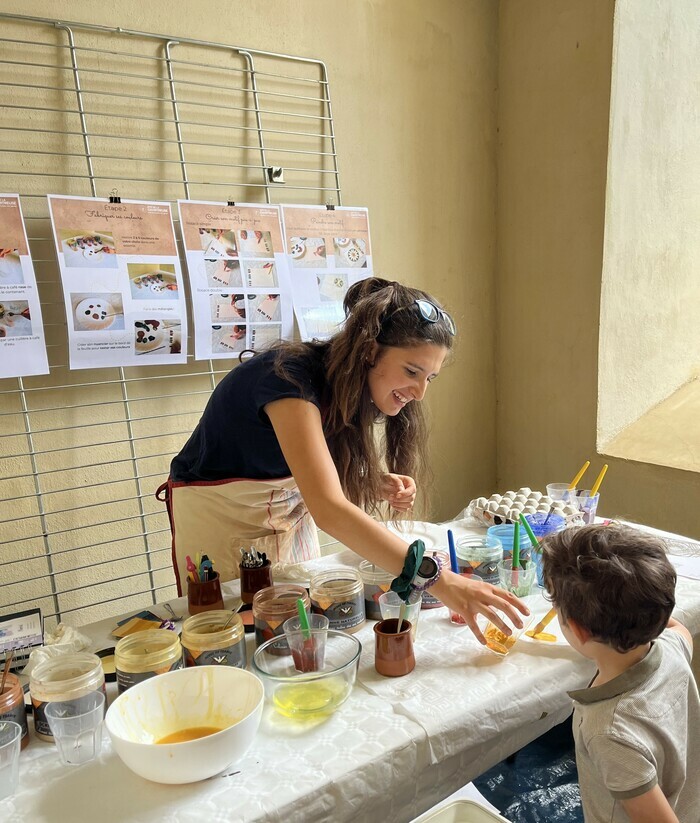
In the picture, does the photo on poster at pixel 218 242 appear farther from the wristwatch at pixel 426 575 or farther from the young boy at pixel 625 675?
the young boy at pixel 625 675

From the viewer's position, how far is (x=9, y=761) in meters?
0.82

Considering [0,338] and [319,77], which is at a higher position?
[319,77]

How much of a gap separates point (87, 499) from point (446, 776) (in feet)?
5.11

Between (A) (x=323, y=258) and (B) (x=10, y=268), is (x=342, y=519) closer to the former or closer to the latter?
(B) (x=10, y=268)

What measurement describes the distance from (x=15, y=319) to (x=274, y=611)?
1.30 meters

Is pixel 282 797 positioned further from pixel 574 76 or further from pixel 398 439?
pixel 574 76

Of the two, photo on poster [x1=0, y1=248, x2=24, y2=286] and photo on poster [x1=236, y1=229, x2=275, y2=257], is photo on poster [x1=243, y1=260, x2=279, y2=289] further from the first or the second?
photo on poster [x1=0, y1=248, x2=24, y2=286]

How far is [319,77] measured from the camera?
96.6 inches

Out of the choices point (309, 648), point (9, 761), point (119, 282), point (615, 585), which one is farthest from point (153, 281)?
point (615, 585)

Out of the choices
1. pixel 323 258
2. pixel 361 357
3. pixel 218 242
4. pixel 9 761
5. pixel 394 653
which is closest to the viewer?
pixel 9 761

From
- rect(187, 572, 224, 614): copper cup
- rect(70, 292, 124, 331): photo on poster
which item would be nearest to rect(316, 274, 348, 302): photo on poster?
rect(70, 292, 124, 331): photo on poster

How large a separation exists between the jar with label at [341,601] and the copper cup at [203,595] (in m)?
0.18

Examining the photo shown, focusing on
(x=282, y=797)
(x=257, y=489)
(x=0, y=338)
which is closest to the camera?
(x=282, y=797)

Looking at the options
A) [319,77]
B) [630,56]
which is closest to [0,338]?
[319,77]
